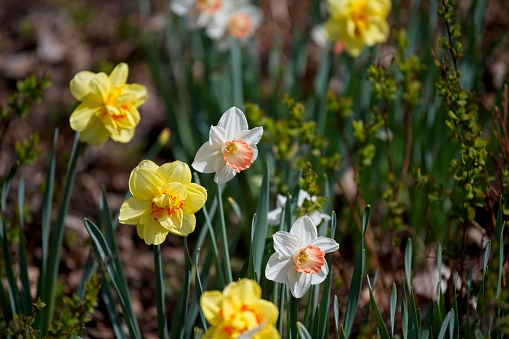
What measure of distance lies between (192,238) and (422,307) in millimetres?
1094

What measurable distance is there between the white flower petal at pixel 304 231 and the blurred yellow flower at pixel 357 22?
3.83 ft

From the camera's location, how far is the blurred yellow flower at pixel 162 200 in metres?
1.42

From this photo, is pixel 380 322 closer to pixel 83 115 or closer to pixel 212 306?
pixel 212 306

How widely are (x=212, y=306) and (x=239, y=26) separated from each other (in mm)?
1804

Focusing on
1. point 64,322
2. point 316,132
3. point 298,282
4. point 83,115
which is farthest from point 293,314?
point 316,132

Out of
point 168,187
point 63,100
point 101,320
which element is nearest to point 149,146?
point 63,100

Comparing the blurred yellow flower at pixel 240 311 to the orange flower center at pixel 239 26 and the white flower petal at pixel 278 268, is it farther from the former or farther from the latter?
the orange flower center at pixel 239 26

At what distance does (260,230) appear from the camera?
5.30 ft

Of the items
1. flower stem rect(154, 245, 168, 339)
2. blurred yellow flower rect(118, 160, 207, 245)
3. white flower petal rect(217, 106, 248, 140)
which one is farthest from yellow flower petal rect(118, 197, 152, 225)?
white flower petal rect(217, 106, 248, 140)

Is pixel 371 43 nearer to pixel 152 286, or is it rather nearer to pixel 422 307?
pixel 422 307

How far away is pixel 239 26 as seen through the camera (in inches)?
108

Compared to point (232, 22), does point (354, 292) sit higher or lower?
lower

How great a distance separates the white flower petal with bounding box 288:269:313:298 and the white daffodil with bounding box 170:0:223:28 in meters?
1.59

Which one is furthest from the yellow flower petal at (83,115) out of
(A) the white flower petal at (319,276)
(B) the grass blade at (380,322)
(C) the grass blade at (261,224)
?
(B) the grass blade at (380,322)
